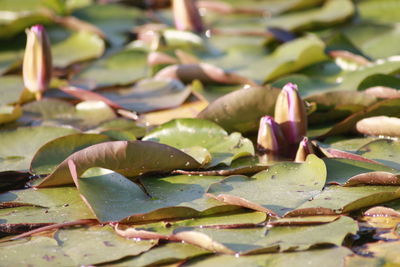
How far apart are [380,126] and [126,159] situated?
27.0 inches

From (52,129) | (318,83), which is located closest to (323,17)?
(318,83)

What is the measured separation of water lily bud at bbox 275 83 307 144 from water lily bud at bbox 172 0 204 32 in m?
1.17

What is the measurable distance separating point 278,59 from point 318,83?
318mm

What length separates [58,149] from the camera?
195 centimetres

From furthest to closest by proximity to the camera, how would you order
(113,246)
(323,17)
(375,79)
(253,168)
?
(323,17) < (375,79) < (253,168) < (113,246)

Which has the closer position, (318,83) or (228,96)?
(228,96)

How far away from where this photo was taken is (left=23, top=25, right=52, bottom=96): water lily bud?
2344 millimetres

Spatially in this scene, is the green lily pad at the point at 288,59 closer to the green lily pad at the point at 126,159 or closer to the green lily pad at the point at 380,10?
the green lily pad at the point at 380,10

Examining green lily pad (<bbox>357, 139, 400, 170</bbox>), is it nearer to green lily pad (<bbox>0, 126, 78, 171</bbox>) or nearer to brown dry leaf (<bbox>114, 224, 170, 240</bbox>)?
brown dry leaf (<bbox>114, 224, 170, 240</bbox>)

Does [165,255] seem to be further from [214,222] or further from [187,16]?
[187,16]

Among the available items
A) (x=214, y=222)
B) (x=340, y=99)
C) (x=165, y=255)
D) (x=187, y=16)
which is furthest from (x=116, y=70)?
(x=165, y=255)

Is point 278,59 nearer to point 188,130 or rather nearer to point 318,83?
point 318,83

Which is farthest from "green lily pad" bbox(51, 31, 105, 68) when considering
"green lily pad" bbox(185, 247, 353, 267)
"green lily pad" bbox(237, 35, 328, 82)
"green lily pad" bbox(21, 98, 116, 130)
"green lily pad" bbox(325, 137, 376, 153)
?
"green lily pad" bbox(185, 247, 353, 267)

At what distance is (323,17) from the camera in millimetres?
3100
